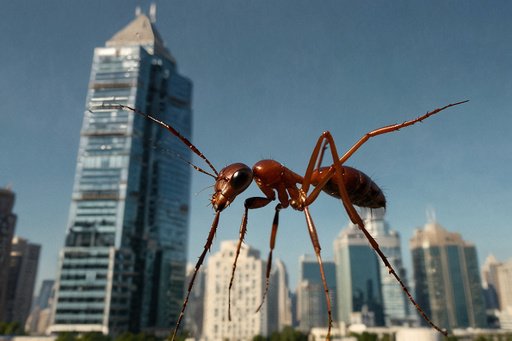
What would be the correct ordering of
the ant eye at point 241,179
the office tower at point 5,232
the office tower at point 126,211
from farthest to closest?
the office tower at point 5,232
the office tower at point 126,211
the ant eye at point 241,179

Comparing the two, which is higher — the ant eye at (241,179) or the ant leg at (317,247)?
the ant eye at (241,179)

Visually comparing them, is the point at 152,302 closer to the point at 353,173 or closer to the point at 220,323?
the point at 220,323

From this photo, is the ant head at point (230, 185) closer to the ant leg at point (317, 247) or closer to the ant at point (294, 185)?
the ant at point (294, 185)

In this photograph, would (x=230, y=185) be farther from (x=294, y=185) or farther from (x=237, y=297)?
(x=237, y=297)

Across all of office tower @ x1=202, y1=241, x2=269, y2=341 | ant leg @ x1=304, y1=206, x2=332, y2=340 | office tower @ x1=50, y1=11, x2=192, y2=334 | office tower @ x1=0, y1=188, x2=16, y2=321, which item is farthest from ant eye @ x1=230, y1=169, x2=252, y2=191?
office tower @ x1=0, y1=188, x2=16, y2=321

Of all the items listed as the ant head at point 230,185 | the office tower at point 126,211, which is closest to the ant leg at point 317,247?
the ant head at point 230,185

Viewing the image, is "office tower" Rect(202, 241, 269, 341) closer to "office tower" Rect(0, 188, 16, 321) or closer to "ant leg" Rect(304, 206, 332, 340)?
"office tower" Rect(0, 188, 16, 321)

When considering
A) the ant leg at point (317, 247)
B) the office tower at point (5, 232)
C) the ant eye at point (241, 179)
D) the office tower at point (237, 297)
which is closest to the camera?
the ant leg at point (317, 247)
